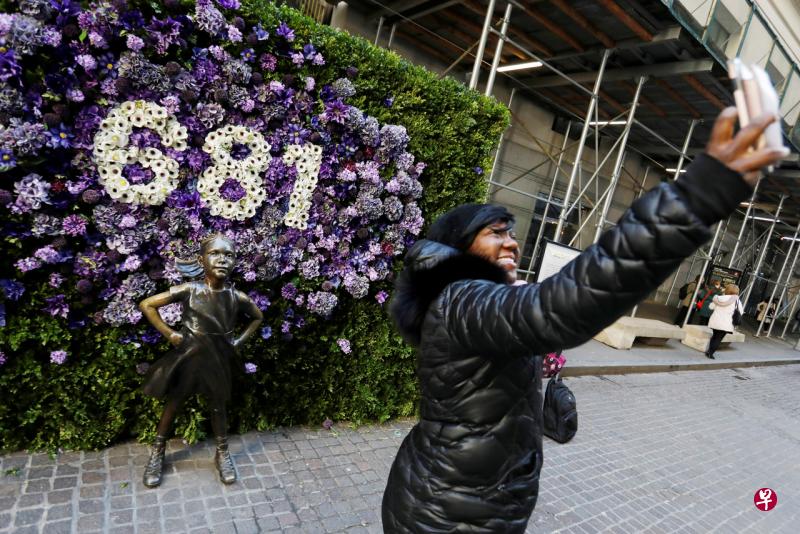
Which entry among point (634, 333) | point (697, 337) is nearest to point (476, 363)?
point (634, 333)

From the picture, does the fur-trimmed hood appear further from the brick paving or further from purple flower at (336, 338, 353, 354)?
purple flower at (336, 338, 353, 354)

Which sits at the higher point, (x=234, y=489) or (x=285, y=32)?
(x=285, y=32)

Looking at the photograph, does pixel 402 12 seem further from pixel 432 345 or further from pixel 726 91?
pixel 432 345

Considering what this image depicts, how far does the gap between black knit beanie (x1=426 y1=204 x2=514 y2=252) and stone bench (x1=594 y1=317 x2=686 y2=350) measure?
863 cm

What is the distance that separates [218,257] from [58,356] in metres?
1.28

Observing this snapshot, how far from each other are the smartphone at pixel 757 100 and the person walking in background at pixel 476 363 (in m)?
0.34

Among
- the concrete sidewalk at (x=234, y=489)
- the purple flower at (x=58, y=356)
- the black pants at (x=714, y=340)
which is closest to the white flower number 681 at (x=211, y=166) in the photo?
→ the purple flower at (x=58, y=356)

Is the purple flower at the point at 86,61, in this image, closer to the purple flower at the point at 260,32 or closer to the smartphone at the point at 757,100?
the purple flower at the point at 260,32

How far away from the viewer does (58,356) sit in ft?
9.45

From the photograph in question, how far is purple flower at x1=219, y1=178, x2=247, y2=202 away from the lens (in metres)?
3.22

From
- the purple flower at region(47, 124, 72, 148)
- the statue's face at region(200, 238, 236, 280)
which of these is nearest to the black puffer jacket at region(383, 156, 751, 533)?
the statue's face at region(200, 238, 236, 280)

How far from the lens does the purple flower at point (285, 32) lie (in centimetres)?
324

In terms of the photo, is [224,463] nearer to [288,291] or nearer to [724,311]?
[288,291]

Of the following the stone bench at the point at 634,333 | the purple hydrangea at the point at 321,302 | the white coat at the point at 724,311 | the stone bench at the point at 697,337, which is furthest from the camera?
the stone bench at the point at 697,337
